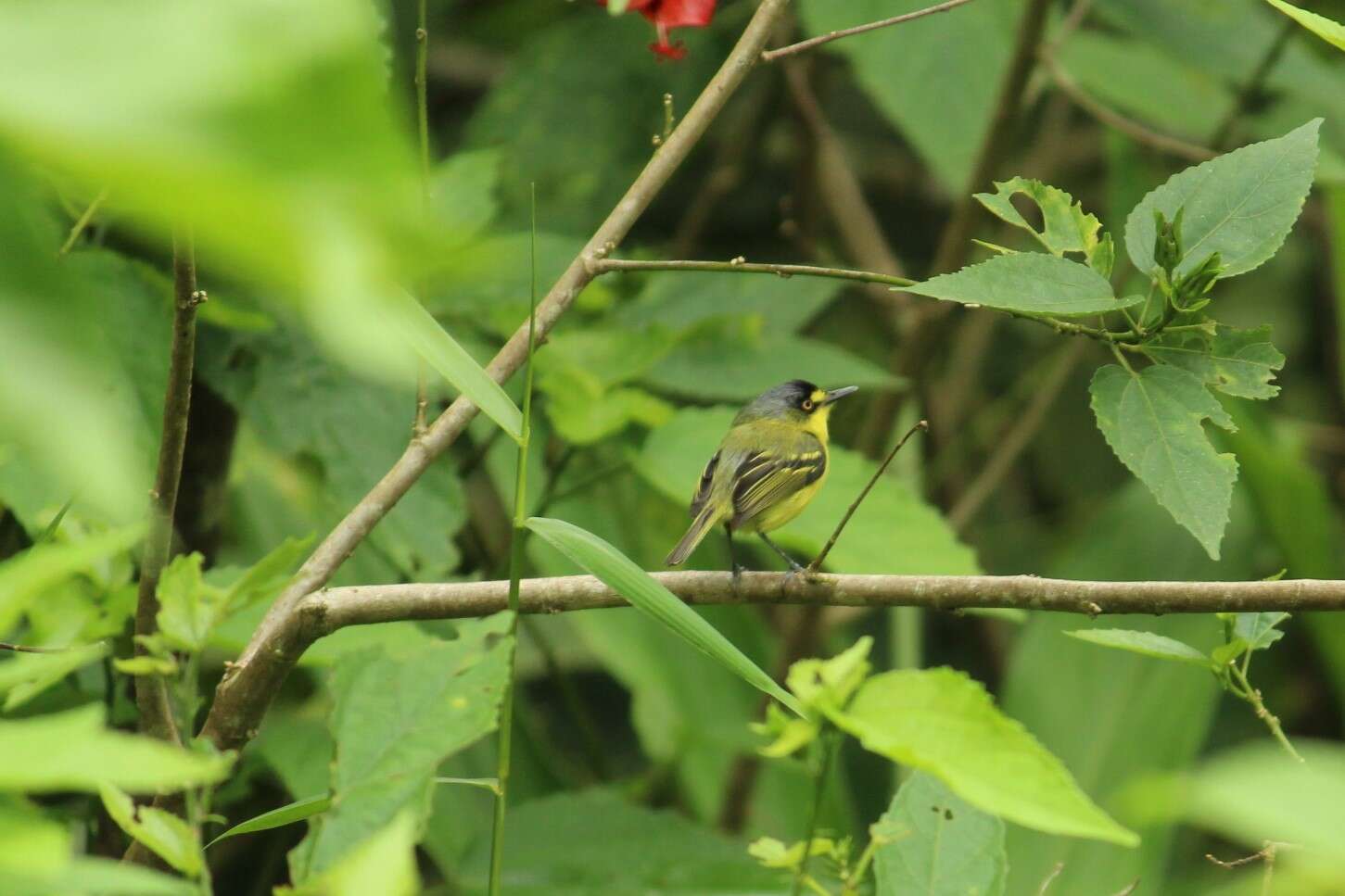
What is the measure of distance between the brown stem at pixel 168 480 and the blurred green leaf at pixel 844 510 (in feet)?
3.23

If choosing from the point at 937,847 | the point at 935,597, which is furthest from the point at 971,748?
the point at 935,597

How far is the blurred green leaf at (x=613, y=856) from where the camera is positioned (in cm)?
246

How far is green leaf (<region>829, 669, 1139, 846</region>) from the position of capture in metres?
0.72

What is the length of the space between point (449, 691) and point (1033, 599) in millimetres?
571

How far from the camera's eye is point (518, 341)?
1.63m

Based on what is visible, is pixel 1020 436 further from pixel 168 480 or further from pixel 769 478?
pixel 168 480

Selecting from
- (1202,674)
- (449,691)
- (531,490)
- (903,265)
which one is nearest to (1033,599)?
(449,691)

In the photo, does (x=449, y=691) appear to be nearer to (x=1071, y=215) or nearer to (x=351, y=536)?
(x=351, y=536)

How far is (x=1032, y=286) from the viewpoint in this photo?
1.32 meters

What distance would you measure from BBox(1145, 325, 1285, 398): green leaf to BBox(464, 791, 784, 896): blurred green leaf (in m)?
1.31

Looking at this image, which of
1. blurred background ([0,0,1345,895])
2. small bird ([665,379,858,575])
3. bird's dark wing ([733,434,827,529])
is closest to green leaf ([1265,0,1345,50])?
blurred background ([0,0,1345,895])

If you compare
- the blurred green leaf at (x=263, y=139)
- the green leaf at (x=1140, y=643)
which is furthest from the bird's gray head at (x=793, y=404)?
the blurred green leaf at (x=263, y=139)

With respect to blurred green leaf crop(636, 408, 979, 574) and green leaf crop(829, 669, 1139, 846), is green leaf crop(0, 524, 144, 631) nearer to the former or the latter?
green leaf crop(829, 669, 1139, 846)

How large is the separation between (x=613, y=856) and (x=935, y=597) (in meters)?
1.36
